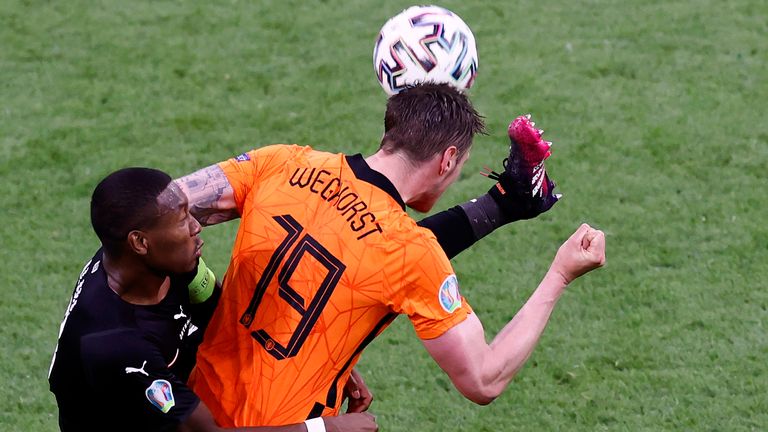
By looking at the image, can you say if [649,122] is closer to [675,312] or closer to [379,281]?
[675,312]

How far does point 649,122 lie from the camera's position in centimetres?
895

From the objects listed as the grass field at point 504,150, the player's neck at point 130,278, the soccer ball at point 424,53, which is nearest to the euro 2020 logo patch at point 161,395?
the player's neck at point 130,278

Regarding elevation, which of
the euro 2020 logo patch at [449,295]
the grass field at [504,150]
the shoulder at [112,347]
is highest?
the shoulder at [112,347]

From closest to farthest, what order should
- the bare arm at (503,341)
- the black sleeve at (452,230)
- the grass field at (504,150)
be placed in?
the bare arm at (503,341) < the black sleeve at (452,230) < the grass field at (504,150)

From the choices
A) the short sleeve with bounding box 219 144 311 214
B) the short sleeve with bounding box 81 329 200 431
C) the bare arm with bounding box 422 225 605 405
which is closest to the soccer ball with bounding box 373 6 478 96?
the short sleeve with bounding box 219 144 311 214

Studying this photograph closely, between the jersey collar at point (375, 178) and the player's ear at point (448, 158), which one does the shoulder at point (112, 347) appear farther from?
the player's ear at point (448, 158)

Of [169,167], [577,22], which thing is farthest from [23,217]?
[577,22]

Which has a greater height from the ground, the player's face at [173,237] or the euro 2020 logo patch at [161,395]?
the player's face at [173,237]

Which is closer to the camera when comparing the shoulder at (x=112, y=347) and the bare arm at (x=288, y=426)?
the shoulder at (x=112, y=347)

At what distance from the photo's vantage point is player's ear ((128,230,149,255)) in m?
4.09

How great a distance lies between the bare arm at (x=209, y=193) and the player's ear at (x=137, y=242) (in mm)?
498

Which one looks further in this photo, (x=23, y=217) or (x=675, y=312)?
(x=23, y=217)

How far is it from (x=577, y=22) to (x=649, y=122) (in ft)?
5.63

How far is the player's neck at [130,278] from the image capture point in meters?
4.13
